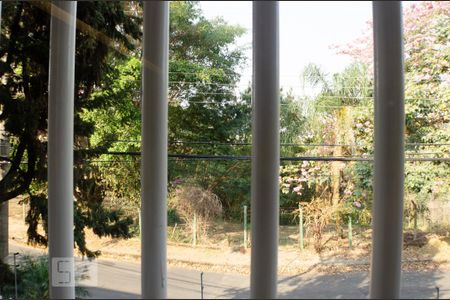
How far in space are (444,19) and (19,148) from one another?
2752mm

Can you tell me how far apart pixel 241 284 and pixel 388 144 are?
4.30ft

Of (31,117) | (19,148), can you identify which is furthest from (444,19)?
(19,148)

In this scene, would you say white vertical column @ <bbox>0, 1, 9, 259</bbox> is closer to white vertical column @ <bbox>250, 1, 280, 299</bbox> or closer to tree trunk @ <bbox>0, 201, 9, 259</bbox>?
tree trunk @ <bbox>0, 201, 9, 259</bbox>

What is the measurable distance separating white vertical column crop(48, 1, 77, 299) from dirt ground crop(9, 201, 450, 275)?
1.12 m

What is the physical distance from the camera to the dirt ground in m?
2.05

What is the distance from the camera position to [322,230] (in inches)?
88.8

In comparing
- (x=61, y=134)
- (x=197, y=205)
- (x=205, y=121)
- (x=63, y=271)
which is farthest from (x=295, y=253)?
(x=61, y=134)

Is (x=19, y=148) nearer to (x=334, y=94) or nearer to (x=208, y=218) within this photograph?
(x=208, y=218)

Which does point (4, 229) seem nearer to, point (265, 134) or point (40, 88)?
point (40, 88)

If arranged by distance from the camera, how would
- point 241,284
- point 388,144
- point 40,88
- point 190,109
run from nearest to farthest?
point 388,144 → point 241,284 → point 190,109 → point 40,88

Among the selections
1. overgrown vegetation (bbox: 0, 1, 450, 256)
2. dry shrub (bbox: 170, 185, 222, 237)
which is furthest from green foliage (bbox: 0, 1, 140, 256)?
dry shrub (bbox: 170, 185, 222, 237)

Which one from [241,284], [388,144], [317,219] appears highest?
[388,144]

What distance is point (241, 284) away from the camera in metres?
1.97

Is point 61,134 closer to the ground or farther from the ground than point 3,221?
farther from the ground
